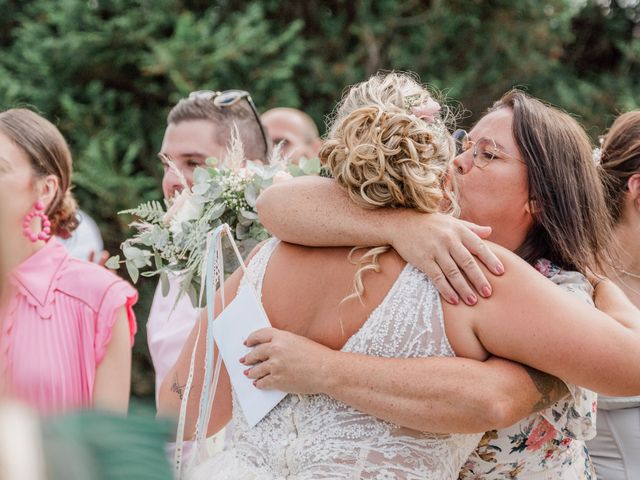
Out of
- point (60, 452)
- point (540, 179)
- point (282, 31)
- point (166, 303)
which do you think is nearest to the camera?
point (60, 452)

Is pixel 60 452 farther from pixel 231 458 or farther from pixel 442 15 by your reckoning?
pixel 442 15

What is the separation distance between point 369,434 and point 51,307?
1.62 meters

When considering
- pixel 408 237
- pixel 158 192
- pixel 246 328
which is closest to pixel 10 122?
pixel 246 328

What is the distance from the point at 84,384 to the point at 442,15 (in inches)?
265

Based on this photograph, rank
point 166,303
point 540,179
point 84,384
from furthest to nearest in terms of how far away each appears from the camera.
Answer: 1. point 166,303
2. point 84,384
3. point 540,179

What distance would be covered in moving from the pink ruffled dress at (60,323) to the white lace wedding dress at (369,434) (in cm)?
116

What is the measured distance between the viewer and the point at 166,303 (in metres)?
3.98

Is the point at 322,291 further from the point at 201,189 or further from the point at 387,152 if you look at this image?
the point at 201,189

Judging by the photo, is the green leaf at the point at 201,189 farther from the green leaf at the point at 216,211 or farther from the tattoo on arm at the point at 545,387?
the tattoo on arm at the point at 545,387

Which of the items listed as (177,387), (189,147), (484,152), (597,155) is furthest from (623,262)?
(189,147)

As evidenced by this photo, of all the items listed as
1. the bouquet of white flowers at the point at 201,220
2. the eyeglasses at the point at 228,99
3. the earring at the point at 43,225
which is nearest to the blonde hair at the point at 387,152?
the bouquet of white flowers at the point at 201,220

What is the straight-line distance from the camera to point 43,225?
3473mm

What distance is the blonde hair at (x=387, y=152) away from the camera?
6.84 feet

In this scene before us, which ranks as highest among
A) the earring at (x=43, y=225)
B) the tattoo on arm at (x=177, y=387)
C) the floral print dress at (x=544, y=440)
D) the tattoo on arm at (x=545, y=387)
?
the earring at (x=43, y=225)
